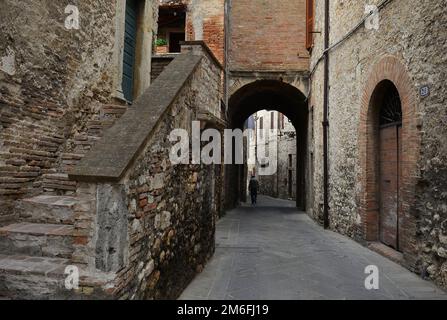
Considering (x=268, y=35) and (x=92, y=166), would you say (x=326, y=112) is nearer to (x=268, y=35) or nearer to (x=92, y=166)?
(x=268, y=35)

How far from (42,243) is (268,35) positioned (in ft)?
37.9

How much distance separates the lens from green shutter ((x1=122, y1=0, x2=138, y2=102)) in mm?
7023

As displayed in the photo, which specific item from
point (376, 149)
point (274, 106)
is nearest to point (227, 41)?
point (274, 106)

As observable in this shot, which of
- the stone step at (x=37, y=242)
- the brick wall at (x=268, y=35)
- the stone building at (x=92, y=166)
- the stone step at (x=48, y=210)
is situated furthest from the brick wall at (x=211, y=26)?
the stone step at (x=37, y=242)

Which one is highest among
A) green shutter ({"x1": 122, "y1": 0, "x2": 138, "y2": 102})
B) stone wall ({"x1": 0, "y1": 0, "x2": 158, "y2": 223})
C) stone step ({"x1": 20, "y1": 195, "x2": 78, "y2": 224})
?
green shutter ({"x1": 122, "y1": 0, "x2": 138, "y2": 102})

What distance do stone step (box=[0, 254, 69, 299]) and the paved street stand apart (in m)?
1.63

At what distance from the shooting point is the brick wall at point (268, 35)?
41.1 feet

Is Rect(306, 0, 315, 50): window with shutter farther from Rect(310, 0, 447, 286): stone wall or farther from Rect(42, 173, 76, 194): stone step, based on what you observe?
Rect(42, 173, 76, 194): stone step

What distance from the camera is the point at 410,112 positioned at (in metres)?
5.03

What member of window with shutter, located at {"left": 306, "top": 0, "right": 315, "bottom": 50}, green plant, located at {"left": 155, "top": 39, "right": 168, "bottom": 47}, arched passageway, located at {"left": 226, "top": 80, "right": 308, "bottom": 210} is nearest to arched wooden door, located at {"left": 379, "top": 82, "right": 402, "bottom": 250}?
window with shutter, located at {"left": 306, "top": 0, "right": 315, "bottom": 50}

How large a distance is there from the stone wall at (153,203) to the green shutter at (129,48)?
103 inches

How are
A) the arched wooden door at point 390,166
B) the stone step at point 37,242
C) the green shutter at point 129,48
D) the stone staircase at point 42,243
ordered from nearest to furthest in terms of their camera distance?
the stone staircase at point 42,243 → the stone step at point 37,242 → the arched wooden door at point 390,166 → the green shutter at point 129,48

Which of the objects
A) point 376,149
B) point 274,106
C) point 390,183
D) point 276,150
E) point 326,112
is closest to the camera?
point 390,183

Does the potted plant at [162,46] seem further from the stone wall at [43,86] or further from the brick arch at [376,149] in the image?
the brick arch at [376,149]
